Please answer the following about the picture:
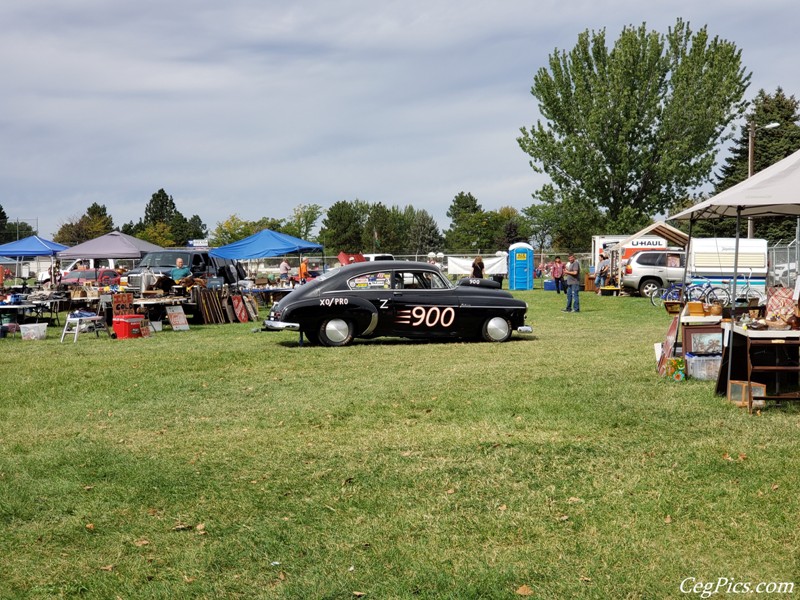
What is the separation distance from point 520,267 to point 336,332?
28.3 meters

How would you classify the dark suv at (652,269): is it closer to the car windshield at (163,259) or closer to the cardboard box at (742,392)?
the car windshield at (163,259)

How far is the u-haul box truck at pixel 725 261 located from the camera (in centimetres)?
2645

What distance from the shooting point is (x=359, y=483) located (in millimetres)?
6125

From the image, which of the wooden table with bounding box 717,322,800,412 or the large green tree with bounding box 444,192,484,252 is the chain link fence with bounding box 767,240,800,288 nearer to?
the wooden table with bounding box 717,322,800,412

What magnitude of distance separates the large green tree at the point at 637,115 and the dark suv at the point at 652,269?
19.3 m

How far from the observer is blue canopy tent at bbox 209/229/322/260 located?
2767 cm

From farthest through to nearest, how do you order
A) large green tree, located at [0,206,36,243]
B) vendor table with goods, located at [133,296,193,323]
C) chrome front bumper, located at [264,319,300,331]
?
large green tree, located at [0,206,36,243]
vendor table with goods, located at [133,296,193,323]
chrome front bumper, located at [264,319,300,331]

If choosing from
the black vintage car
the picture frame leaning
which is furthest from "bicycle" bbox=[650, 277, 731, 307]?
the picture frame leaning

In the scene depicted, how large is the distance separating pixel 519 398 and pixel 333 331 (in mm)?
6505

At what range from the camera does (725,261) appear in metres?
27.7

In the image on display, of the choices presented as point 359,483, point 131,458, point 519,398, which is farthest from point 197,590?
point 519,398

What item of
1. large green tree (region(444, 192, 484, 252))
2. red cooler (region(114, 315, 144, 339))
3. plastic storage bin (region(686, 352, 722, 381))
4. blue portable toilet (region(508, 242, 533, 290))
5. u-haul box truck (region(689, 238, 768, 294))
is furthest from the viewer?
Result: large green tree (region(444, 192, 484, 252))

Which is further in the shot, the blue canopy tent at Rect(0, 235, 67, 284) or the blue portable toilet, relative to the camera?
the blue portable toilet

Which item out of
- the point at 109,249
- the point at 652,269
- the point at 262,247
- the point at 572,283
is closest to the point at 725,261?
the point at 652,269
